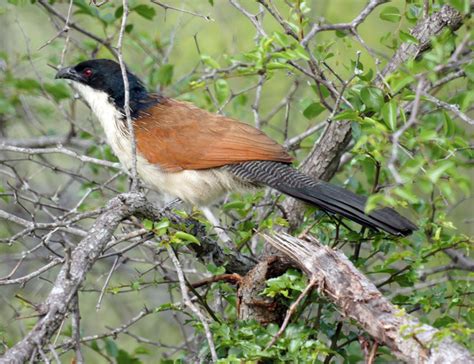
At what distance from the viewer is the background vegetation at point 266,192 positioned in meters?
2.52

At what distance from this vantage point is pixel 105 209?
8.70 ft

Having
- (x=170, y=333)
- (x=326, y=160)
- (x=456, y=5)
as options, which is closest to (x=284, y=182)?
(x=326, y=160)

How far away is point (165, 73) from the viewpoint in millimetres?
4285

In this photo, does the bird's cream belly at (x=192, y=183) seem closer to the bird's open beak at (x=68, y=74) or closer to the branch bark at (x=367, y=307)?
the bird's open beak at (x=68, y=74)

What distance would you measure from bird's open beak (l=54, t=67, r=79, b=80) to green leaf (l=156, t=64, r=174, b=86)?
490 mm

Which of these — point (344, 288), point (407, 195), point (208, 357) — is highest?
point (407, 195)

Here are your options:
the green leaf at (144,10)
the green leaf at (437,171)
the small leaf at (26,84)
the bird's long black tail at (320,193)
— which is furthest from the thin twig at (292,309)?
the small leaf at (26,84)

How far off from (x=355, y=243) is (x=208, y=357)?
2.86 feet

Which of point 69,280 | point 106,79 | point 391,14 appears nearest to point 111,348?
point 69,280

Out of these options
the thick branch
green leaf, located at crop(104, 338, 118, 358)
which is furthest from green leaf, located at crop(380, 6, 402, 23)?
green leaf, located at crop(104, 338, 118, 358)

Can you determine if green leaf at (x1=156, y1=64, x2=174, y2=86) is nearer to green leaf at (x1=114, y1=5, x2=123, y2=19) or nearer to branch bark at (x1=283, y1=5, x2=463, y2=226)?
green leaf at (x1=114, y1=5, x2=123, y2=19)

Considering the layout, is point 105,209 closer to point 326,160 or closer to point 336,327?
point 336,327

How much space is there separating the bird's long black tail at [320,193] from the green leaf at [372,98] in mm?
475

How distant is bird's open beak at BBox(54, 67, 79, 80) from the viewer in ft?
14.2
